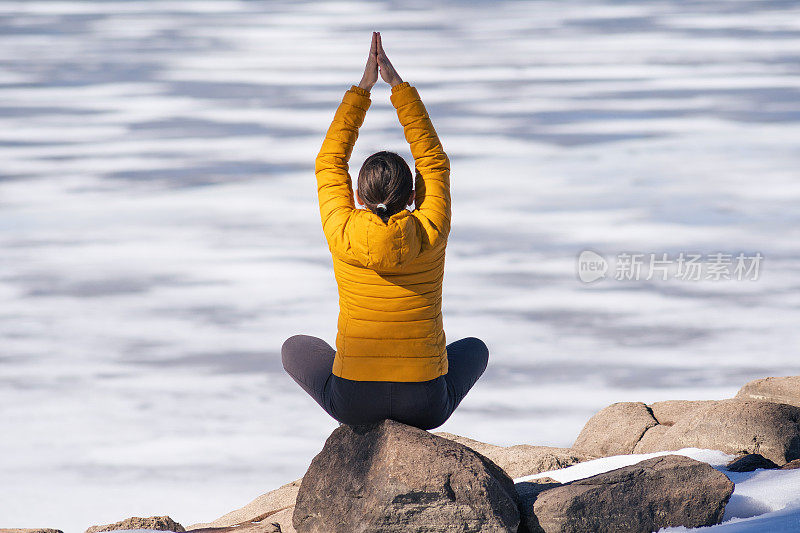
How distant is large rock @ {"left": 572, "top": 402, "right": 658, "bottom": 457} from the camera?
→ 4297mm

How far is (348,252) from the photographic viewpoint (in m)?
2.78

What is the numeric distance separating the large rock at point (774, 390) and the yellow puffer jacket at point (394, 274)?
2079mm

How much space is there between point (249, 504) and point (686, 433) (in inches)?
70.1

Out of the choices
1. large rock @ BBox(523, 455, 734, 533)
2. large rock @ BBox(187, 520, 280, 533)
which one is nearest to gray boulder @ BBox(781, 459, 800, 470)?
large rock @ BBox(523, 455, 734, 533)

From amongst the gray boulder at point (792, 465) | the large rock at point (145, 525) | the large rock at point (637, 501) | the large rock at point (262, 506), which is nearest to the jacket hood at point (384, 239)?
the large rock at point (637, 501)

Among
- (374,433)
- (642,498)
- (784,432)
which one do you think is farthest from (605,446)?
(374,433)

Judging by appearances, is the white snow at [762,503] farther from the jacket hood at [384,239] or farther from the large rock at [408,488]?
the jacket hood at [384,239]

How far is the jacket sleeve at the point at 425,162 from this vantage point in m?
2.86

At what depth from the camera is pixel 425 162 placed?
292 cm

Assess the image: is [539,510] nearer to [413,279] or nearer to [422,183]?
[413,279]

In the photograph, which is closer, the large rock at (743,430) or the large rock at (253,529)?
the large rock at (253,529)

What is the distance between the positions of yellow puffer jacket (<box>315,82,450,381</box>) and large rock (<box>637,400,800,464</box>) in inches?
58.0

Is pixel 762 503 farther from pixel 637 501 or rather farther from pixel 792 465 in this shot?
pixel 792 465

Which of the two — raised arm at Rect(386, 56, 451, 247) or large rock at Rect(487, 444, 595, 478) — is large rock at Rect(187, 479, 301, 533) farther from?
raised arm at Rect(386, 56, 451, 247)
